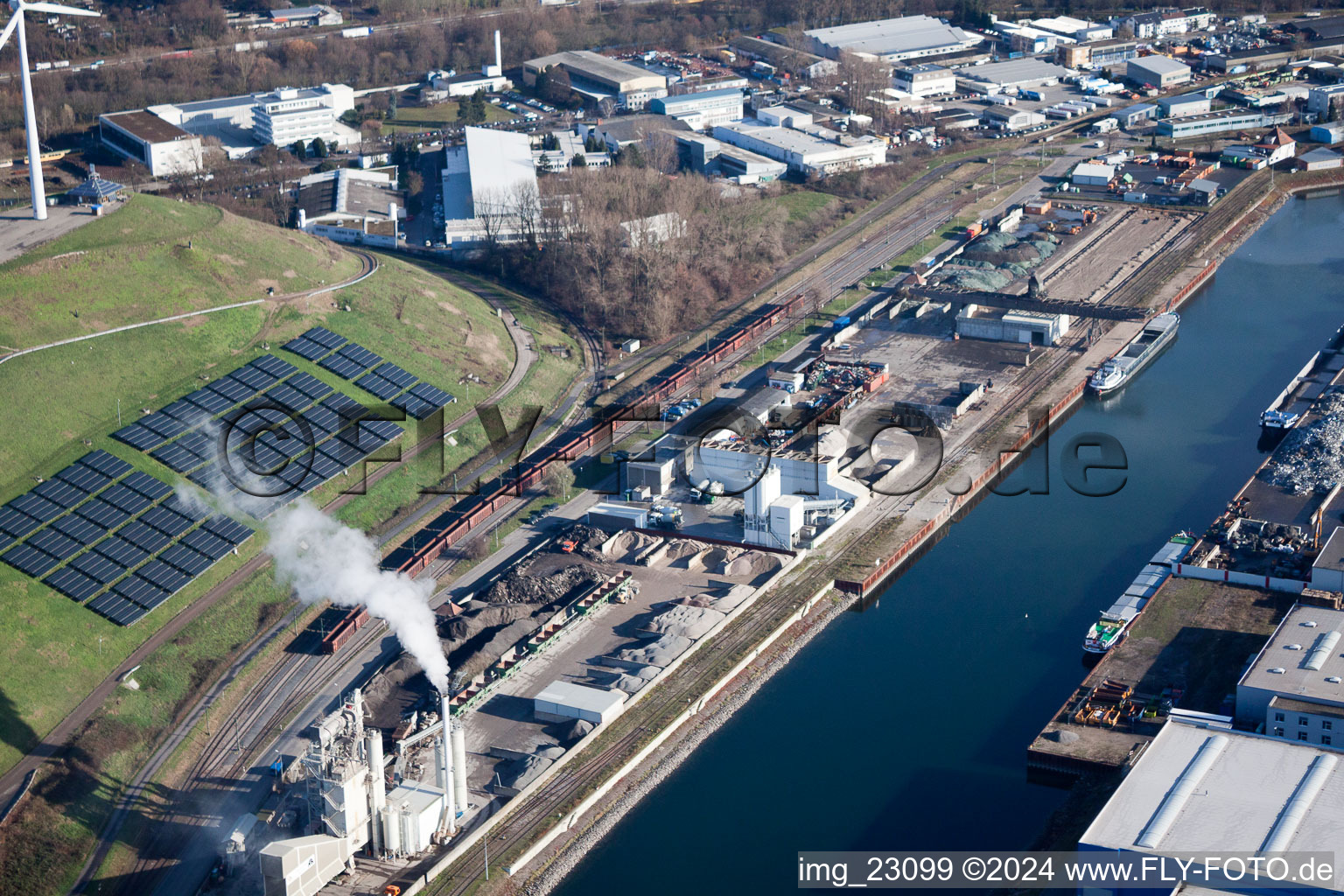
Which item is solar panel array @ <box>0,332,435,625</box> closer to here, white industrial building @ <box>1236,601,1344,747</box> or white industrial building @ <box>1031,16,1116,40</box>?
white industrial building @ <box>1236,601,1344,747</box>

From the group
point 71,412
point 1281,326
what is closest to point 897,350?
point 1281,326

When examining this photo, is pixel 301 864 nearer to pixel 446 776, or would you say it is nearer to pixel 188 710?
pixel 446 776

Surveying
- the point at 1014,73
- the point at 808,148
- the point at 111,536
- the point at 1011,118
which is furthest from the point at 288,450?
the point at 1014,73

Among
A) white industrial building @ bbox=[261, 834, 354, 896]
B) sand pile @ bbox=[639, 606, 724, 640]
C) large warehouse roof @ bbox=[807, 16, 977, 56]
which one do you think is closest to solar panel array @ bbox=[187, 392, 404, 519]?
sand pile @ bbox=[639, 606, 724, 640]

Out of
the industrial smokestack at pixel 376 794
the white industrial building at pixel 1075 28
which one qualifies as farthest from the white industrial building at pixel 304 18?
the industrial smokestack at pixel 376 794

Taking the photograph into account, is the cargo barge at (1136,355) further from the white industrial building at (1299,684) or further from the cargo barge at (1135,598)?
the white industrial building at (1299,684)
